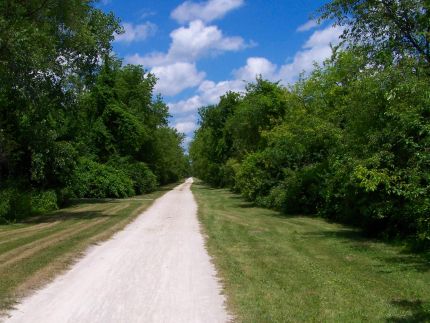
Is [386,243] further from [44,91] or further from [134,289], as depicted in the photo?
[44,91]

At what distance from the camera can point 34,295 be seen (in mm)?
7629

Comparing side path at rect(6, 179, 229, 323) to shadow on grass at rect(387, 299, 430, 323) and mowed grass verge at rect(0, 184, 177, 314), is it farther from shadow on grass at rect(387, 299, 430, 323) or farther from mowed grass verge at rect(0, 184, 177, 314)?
shadow on grass at rect(387, 299, 430, 323)

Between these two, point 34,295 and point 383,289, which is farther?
point 383,289

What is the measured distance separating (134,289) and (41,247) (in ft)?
17.7

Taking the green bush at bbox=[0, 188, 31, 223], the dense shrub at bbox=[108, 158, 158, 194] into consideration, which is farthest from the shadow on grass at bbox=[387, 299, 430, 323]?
the dense shrub at bbox=[108, 158, 158, 194]

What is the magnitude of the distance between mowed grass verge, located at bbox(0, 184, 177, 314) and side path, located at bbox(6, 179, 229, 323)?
35cm

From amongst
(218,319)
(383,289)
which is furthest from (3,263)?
(383,289)

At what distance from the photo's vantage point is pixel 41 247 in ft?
41.3

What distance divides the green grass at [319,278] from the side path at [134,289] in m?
0.47

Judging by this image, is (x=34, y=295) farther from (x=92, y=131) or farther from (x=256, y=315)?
(x=92, y=131)

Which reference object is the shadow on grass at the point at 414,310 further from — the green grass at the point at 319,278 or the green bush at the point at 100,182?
the green bush at the point at 100,182

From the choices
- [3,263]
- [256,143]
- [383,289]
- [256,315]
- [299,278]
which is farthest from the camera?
[256,143]

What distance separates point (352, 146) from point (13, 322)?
37.5 feet

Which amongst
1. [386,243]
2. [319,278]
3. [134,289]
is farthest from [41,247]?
[386,243]
